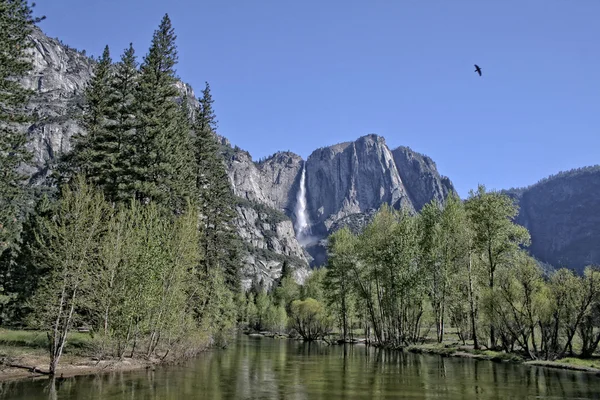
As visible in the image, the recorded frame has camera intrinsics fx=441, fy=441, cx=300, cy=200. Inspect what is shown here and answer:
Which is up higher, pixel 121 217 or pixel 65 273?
pixel 121 217

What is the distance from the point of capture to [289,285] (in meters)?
134

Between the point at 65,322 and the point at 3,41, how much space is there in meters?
19.3

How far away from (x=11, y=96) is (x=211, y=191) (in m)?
27.5

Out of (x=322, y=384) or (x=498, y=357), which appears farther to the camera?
(x=498, y=357)

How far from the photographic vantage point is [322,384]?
25.3m

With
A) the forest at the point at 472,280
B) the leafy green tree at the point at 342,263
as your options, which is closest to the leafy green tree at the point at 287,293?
the leafy green tree at the point at 342,263

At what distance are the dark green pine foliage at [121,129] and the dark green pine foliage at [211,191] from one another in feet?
36.9

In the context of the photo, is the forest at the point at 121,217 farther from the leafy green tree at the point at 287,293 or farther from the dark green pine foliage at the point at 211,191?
the leafy green tree at the point at 287,293

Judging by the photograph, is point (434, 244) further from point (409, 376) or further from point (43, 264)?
point (43, 264)

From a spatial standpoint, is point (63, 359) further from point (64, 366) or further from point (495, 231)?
point (495, 231)

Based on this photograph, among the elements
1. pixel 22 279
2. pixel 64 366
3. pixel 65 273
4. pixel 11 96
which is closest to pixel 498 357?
pixel 64 366

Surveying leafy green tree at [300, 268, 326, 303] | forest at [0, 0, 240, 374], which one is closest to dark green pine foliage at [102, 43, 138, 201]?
forest at [0, 0, 240, 374]

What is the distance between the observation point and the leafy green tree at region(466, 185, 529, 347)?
162 ft

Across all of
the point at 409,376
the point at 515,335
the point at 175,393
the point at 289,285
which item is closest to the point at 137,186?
the point at 175,393
